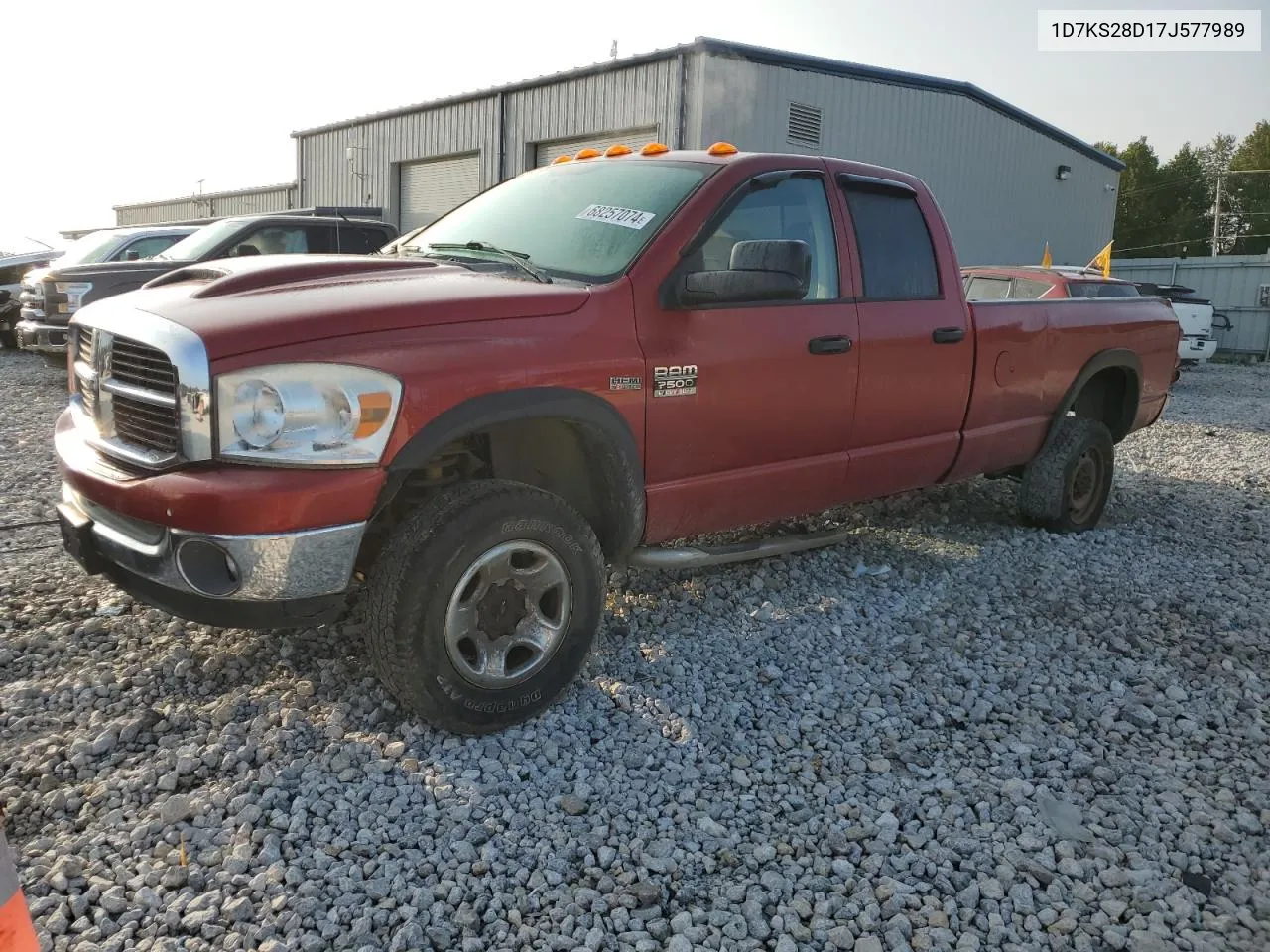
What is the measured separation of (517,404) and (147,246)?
10.2m

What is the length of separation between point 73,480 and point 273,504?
90cm

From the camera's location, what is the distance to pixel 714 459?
3.65 m

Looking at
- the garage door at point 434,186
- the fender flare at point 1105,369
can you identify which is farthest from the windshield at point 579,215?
the garage door at point 434,186

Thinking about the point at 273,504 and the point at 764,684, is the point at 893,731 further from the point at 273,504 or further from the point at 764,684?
the point at 273,504

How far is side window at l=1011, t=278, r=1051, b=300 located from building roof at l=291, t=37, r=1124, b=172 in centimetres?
562

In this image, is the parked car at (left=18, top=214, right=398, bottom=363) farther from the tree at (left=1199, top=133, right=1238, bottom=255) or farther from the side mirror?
the tree at (left=1199, top=133, right=1238, bottom=255)

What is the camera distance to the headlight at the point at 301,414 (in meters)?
2.62

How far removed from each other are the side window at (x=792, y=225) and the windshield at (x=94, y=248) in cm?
978

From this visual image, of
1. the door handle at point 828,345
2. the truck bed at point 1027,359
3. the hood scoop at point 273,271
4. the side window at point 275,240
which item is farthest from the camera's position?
the side window at point 275,240

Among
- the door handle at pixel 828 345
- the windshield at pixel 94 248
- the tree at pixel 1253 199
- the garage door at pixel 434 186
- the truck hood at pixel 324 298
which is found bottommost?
the door handle at pixel 828 345

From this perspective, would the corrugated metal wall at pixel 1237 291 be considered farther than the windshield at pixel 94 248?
A: Yes

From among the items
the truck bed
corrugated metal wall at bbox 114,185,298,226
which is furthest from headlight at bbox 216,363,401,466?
corrugated metal wall at bbox 114,185,298,226

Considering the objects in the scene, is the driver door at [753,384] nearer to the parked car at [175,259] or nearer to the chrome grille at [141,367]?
the chrome grille at [141,367]

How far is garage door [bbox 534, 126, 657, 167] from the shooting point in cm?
1473
